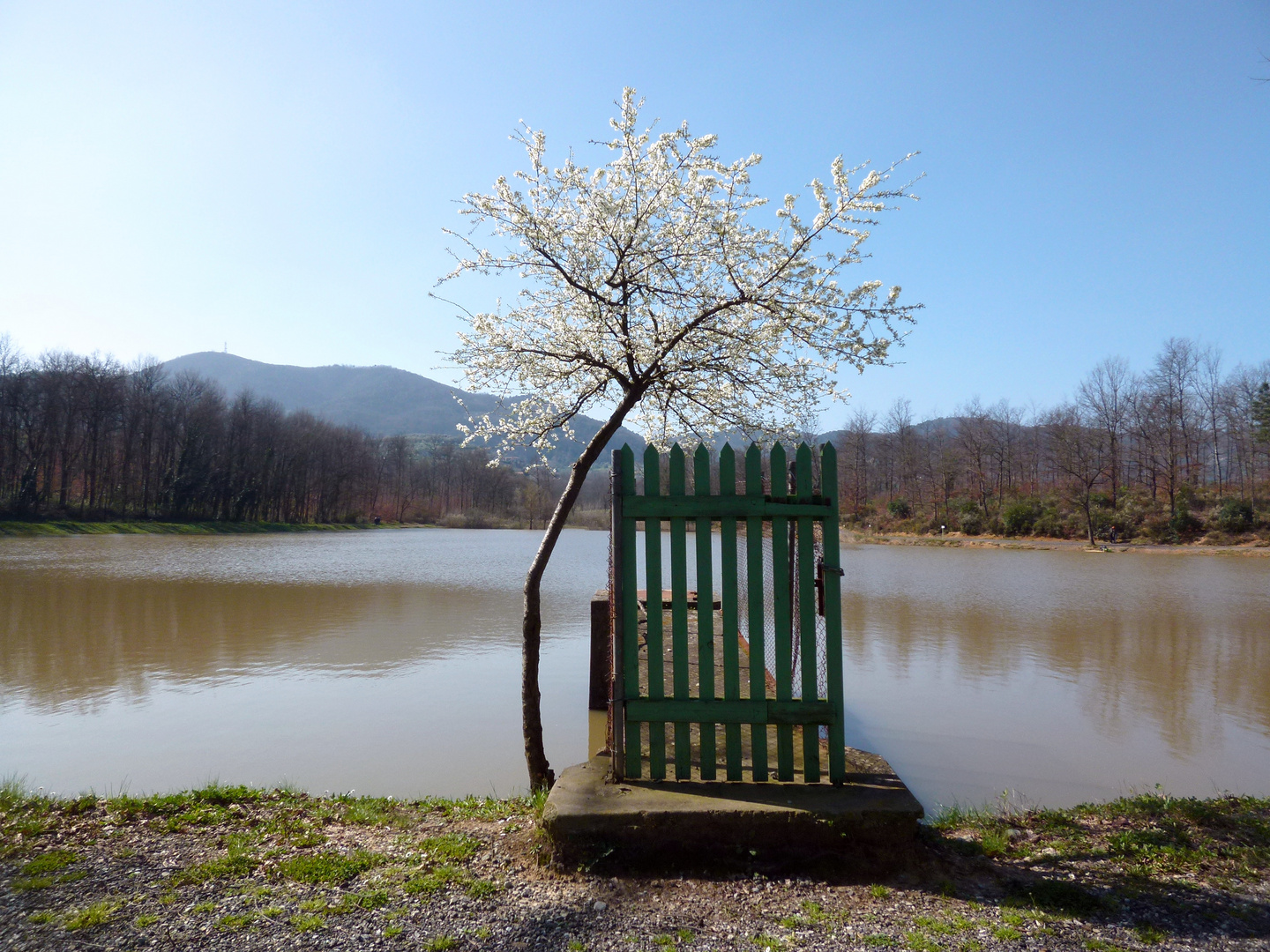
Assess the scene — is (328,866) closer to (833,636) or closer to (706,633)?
(706,633)

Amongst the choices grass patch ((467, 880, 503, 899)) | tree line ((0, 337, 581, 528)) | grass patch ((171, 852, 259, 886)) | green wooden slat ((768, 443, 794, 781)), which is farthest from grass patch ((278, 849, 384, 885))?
tree line ((0, 337, 581, 528))

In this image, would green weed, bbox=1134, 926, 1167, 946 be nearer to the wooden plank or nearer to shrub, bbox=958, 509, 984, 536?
the wooden plank

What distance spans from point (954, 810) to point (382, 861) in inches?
142

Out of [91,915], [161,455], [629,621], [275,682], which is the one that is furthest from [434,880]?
[161,455]

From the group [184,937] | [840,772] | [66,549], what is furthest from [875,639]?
[66,549]

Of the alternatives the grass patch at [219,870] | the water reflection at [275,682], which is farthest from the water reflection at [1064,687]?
the grass patch at [219,870]

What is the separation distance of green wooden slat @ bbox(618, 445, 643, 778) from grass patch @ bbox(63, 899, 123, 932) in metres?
2.36

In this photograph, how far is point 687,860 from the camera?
134 inches

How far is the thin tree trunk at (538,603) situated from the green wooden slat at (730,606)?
1.51 m

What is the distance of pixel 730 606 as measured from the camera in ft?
12.5

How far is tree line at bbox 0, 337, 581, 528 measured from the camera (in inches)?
1940

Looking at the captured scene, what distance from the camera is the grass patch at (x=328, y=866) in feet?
11.0

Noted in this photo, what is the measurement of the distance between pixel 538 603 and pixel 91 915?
9.59ft

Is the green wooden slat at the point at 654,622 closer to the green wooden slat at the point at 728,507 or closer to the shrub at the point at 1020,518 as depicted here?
the green wooden slat at the point at 728,507
